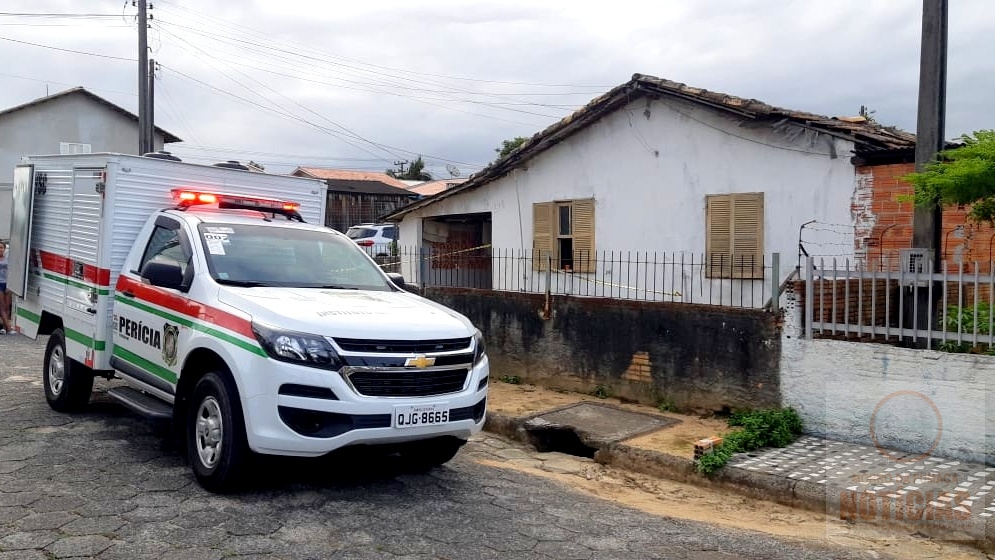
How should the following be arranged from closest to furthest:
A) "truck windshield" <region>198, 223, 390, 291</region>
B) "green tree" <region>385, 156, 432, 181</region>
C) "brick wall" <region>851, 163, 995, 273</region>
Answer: "truck windshield" <region>198, 223, 390, 291</region> < "brick wall" <region>851, 163, 995, 273</region> < "green tree" <region>385, 156, 432, 181</region>

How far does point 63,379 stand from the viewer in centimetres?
745

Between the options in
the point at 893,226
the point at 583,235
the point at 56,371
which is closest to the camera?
the point at 56,371

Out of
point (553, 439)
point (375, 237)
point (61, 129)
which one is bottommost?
point (553, 439)

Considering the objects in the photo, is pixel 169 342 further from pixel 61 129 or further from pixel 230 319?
pixel 61 129

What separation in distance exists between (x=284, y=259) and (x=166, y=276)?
0.87 metres

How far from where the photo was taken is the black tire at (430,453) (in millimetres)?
6039

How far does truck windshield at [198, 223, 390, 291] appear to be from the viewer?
5867 mm

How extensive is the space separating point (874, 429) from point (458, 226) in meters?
10.6

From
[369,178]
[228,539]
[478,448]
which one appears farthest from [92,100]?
[228,539]

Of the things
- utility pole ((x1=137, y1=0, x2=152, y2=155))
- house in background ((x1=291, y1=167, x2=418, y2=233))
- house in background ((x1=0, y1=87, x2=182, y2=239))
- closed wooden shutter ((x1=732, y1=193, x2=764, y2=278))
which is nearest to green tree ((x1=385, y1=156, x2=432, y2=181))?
house in background ((x1=291, y1=167, x2=418, y2=233))

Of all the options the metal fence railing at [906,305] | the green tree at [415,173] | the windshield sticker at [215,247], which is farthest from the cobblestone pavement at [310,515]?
the green tree at [415,173]

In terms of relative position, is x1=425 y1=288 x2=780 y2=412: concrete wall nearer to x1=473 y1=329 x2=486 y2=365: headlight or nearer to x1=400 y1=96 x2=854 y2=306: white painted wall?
x1=400 y1=96 x2=854 y2=306: white painted wall

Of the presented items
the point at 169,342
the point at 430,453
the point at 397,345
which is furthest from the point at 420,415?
the point at 169,342

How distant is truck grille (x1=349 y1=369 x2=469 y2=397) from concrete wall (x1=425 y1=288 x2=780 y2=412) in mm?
3617
